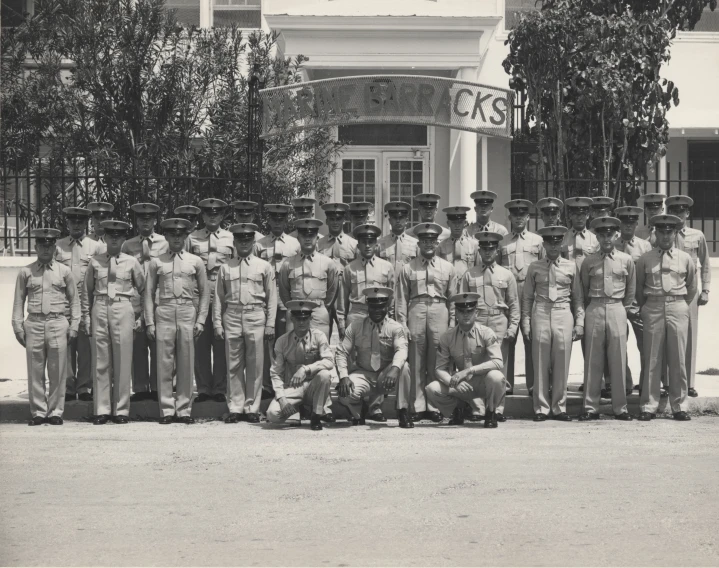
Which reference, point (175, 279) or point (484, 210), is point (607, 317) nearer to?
point (484, 210)

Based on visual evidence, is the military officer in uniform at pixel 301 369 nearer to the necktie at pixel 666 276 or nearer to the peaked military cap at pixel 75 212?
the peaked military cap at pixel 75 212

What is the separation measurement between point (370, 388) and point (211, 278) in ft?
7.03

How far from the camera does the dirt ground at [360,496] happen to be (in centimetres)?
651

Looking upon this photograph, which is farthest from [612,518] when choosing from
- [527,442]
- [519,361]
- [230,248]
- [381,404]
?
[519,361]

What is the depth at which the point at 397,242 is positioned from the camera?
12844 mm

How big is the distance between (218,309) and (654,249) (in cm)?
432

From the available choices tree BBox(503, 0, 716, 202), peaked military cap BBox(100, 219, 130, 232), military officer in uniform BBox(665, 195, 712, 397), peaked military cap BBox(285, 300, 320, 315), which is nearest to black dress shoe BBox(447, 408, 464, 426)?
peaked military cap BBox(285, 300, 320, 315)

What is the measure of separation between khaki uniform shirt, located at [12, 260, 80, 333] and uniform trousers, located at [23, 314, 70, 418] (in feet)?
0.31

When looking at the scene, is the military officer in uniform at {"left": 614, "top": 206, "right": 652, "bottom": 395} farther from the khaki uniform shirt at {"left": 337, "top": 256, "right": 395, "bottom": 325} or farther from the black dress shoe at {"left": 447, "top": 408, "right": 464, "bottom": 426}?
the khaki uniform shirt at {"left": 337, "top": 256, "right": 395, "bottom": 325}

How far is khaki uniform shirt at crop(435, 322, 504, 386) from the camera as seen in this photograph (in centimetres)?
1128

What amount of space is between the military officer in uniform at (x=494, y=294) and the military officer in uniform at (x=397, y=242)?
91 centimetres

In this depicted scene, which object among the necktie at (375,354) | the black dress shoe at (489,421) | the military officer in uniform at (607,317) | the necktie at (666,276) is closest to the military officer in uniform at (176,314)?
the necktie at (375,354)

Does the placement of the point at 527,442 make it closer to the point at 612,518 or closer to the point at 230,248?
the point at 612,518

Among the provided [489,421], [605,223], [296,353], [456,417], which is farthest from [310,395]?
[605,223]
